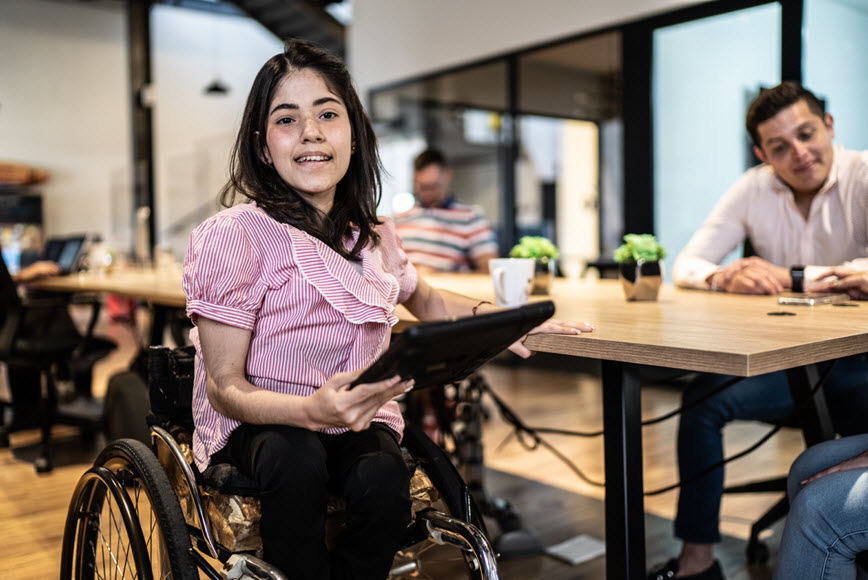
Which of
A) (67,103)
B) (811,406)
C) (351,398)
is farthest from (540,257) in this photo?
(67,103)

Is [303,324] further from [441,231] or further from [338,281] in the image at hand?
[441,231]

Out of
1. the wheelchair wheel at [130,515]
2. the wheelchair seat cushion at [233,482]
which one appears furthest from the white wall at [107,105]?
the wheelchair seat cushion at [233,482]

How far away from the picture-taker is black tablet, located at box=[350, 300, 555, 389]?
0.77 meters

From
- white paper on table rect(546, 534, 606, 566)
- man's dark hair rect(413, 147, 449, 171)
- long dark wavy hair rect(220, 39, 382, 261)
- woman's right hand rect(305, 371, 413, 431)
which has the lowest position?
white paper on table rect(546, 534, 606, 566)

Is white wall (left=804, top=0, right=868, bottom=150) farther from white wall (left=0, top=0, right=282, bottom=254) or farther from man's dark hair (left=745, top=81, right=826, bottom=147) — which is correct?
white wall (left=0, top=0, right=282, bottom=254)

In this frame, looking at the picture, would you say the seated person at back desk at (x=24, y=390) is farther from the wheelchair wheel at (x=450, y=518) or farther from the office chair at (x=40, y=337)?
the wheelchair wheel at (x=450, y=518)

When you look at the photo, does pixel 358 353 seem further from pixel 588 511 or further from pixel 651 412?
pixel 651 412

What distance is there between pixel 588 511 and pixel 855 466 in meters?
1.51

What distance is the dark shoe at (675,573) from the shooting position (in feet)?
5.90

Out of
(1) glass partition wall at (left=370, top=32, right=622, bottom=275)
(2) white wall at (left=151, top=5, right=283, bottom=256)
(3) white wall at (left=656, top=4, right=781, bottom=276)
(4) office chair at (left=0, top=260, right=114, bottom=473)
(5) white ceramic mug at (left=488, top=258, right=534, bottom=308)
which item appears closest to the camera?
(5) white ceramic mug at (left=488, top=258, right=534, bottom=308)

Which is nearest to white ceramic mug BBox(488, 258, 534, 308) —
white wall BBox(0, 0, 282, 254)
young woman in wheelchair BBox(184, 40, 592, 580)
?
young woman in wheelchair BBox(184, 40, 592, 580)

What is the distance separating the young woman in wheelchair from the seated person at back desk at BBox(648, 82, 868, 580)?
79 centimetres

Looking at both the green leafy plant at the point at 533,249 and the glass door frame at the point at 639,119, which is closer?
the green leafy plant at the point at 533,249

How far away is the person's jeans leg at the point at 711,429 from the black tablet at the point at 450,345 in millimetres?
1078
